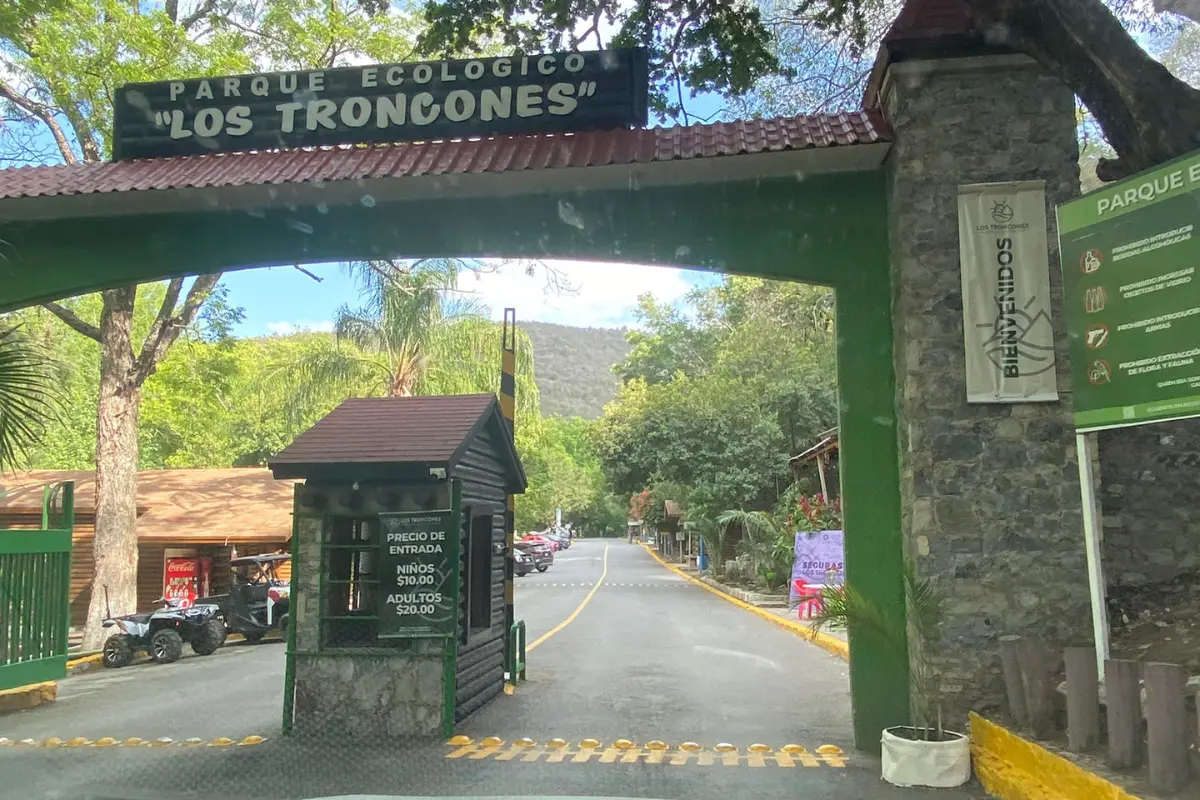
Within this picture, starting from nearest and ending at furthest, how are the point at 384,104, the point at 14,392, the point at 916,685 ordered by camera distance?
the point at 916,685, the point at 14,392, the point at 384,104

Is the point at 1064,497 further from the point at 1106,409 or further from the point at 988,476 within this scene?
the point at 1106,409

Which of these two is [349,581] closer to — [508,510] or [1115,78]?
[508,510]

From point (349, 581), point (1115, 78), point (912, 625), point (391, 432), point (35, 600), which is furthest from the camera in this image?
point (35, 600)

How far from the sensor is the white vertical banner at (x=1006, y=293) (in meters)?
7.15

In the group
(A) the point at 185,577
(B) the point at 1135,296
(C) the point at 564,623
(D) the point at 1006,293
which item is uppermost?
(D) the point at 1006,293

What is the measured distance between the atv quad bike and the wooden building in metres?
4.35

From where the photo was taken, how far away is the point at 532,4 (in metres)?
11.5

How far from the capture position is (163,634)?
14641mm

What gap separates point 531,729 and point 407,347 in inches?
705

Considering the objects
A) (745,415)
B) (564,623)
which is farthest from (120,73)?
(745,415)

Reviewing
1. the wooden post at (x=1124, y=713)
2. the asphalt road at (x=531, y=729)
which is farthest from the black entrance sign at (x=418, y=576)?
the wooden post at (x=1124, y=713)

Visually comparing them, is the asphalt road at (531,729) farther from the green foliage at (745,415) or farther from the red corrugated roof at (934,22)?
the green foliage at (745,415)

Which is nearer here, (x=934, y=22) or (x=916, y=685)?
(x=916, y=685)

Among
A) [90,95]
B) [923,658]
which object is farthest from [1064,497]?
[90,95]
